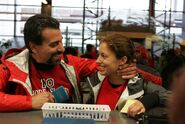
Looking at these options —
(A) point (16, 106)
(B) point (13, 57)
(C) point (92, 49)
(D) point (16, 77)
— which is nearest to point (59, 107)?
(A) point (16, 106)

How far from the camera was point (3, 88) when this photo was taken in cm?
161

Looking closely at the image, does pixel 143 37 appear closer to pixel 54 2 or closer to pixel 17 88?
pixel 54 2

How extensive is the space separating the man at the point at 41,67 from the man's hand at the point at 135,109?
281 millimetres

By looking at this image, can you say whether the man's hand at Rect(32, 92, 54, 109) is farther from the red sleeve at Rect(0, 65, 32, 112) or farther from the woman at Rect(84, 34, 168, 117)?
the woman at Rect(84, 34, 168, 117)

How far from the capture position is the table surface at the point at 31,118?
125 centimetres

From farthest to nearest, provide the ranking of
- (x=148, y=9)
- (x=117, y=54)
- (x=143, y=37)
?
(x=148, y=9), (x=143, y=37), (x=117, y=54)

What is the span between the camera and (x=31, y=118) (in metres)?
1.30

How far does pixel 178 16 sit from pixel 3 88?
41.6 feet

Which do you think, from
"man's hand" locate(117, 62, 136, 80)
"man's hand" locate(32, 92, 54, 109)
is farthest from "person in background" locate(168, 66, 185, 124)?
"man's hand" locate(117, 62, 136, 80)

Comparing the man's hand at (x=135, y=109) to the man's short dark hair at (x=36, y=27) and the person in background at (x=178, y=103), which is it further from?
the person in background at (x=178, y=103)

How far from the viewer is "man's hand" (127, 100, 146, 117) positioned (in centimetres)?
134

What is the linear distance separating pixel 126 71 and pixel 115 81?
3.3 inches

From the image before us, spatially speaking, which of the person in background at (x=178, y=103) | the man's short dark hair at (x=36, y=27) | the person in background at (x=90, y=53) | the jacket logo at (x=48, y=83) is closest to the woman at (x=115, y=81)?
the jacket logo at (x=48, y=83)

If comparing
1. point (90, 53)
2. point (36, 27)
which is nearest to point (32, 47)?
point (36, 27)
